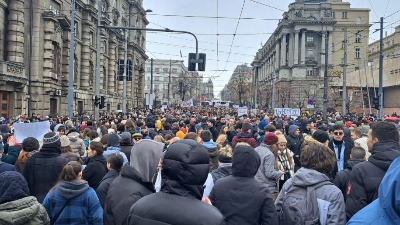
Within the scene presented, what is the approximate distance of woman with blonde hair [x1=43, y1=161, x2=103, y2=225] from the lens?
182 inches

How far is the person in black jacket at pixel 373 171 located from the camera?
14.3ft

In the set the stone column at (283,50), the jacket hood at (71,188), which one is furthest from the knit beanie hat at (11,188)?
the stone column at (283,50)

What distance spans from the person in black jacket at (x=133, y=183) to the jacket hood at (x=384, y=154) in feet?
7.45

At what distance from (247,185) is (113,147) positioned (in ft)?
14.2

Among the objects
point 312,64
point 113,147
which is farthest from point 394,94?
point 113,147

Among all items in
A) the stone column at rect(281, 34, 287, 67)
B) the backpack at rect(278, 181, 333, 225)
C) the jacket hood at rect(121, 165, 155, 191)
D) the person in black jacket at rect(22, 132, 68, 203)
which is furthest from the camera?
the stone column at rect(281, 34, 287, 67)

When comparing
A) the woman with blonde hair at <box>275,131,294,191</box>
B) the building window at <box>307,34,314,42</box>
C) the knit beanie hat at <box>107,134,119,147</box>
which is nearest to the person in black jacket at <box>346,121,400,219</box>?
the woman with blonde hair at <box>275,131,294,191</box>

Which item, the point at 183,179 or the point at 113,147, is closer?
the point at 183,179

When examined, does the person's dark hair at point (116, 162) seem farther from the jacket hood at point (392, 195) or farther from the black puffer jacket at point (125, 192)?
the jacket hood at point (392, 195)

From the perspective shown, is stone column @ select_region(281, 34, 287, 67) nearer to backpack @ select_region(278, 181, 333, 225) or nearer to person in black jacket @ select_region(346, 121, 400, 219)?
person in black jacket @ select_region(346, 121, 400, 219)

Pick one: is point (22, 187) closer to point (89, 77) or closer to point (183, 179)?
point (183, 179)

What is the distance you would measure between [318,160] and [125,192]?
1906mm

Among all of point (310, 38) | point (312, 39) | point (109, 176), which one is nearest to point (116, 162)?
point (109, 176)

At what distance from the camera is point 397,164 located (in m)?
1.95
